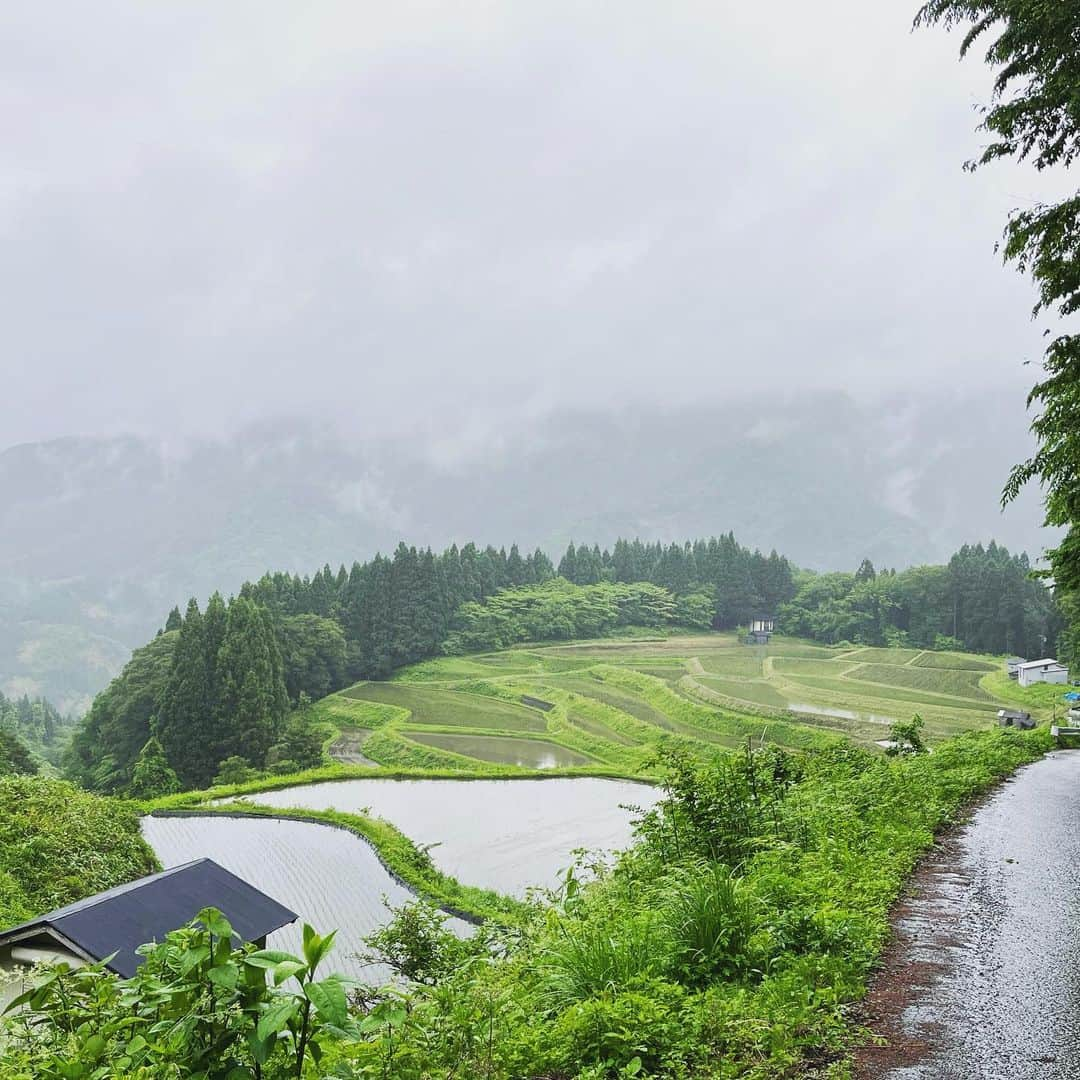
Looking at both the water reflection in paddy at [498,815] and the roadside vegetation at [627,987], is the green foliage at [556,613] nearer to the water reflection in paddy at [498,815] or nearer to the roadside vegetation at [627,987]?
the water reflection in paddy at [498,815]

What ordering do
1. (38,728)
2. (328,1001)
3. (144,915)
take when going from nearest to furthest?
(328,1001) → (144,915) → (38,728)

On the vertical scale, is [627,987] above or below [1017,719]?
above

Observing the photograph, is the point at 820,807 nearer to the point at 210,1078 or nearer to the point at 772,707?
the point at 210,1078

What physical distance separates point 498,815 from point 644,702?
81.8ft

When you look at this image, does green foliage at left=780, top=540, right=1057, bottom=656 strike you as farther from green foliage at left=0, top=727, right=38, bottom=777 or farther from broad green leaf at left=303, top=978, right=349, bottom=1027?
broad green leaf at left=303, top=978, right=349, bottom=1027

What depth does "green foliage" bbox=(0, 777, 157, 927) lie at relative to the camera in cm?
1473

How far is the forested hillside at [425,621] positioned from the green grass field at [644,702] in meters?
3.76

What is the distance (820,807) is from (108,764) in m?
42.9

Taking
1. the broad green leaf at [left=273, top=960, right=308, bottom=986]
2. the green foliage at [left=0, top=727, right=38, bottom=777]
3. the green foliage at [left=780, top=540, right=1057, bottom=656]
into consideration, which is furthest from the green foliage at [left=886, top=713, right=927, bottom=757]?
the green foliage at [left=780, top=540, right=1057, bottom=656]

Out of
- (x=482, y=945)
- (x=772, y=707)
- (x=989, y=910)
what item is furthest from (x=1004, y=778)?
(x=772, y=707)

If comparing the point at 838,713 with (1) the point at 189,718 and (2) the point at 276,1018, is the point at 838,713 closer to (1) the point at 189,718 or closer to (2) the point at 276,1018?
(1) the point at 189,718

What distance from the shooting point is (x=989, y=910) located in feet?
18.9

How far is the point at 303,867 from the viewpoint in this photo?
720 inches

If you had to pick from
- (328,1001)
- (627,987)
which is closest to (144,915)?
(627,987)
